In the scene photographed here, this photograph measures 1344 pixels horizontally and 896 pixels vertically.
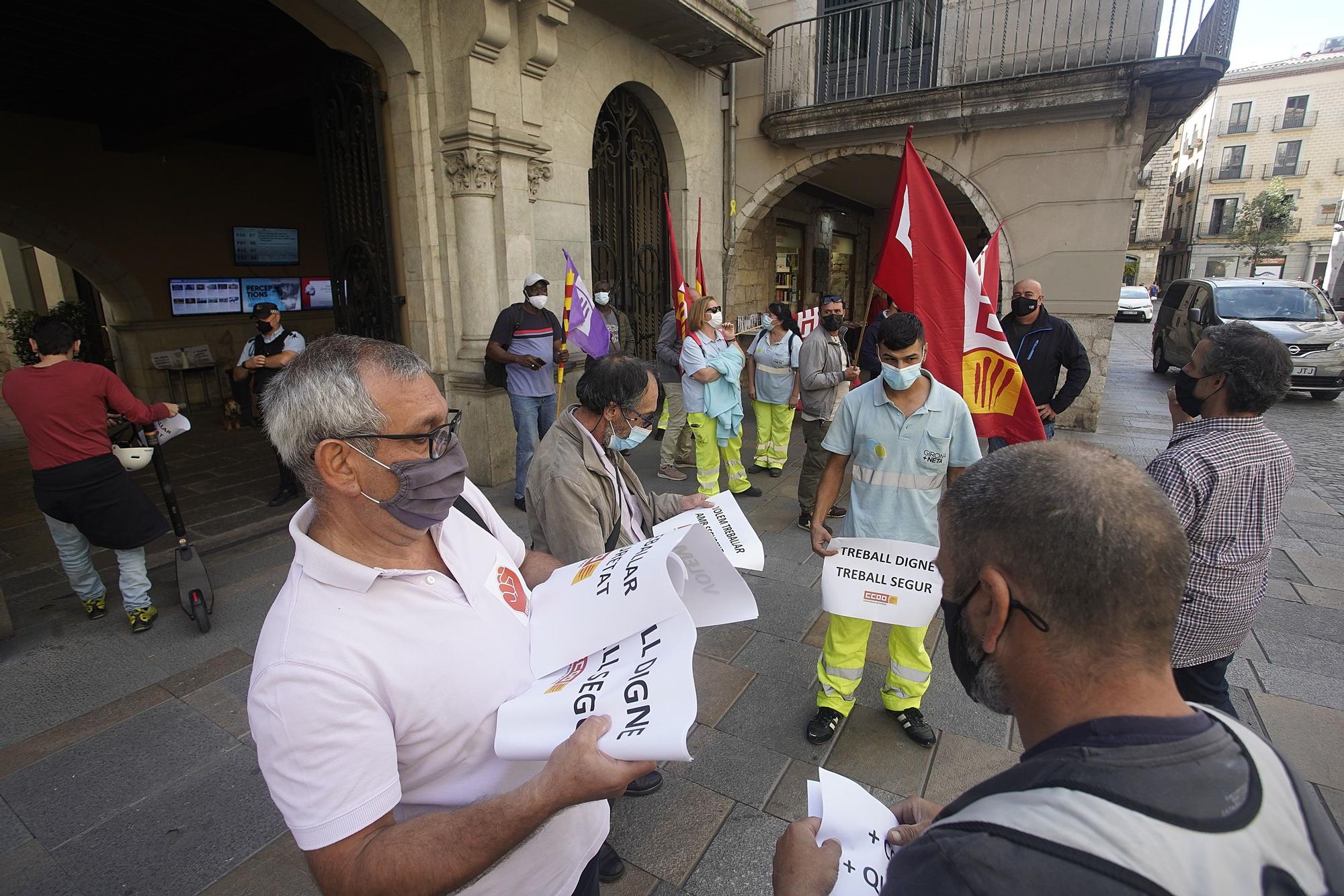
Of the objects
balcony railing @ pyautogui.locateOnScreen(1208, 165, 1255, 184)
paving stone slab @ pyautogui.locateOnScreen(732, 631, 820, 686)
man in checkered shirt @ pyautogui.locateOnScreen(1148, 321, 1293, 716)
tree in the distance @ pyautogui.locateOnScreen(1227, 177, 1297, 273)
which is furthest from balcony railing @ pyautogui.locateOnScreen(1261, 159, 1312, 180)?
paving stone slab @ pyautogui.locateOnScreen(732, 631, 820, 686)

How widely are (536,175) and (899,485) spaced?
5525 millimetres

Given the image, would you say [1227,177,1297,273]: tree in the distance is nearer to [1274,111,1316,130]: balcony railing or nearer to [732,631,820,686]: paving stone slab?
[1274,111,1316,130]: balcony railing

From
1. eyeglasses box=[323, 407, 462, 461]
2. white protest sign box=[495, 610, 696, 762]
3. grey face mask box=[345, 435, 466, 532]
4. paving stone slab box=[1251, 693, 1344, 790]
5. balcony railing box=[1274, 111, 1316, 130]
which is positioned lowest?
paving stone slab box=[1251, 693, 1344, 790]

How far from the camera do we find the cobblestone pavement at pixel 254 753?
242 cm

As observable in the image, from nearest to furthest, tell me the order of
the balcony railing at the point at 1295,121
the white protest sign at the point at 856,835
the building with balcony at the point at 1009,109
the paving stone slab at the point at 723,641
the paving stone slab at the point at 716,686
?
the white protest sign at the point at 856,835
the paving stone slab at the point at 716,686
the paving stone slab at the point at 723,641
the building with balcony at the point at 1009,109
the balcony railing at the point at 1295,121

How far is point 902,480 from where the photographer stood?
306 cm

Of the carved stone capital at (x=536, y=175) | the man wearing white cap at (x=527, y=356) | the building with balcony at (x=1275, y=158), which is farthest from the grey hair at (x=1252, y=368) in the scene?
the building with balcony at (x=1275, y=158)

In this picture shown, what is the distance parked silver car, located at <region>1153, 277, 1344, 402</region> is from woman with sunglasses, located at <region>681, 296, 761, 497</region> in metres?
8.33

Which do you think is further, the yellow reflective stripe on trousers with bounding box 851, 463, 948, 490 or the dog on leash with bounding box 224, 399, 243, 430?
the dog on leash with bounding box 224, 399, 243, 430

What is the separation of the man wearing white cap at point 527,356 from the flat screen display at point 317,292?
9101 millimetres

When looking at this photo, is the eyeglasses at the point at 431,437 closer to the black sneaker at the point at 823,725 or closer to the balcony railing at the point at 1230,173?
the black sneaker at the point at 823,725

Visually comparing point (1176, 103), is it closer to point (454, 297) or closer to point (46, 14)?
point (454, 297)

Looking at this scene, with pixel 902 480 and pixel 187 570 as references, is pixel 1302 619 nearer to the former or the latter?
pixel 902 480

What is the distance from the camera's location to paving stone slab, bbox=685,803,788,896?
229 cm
